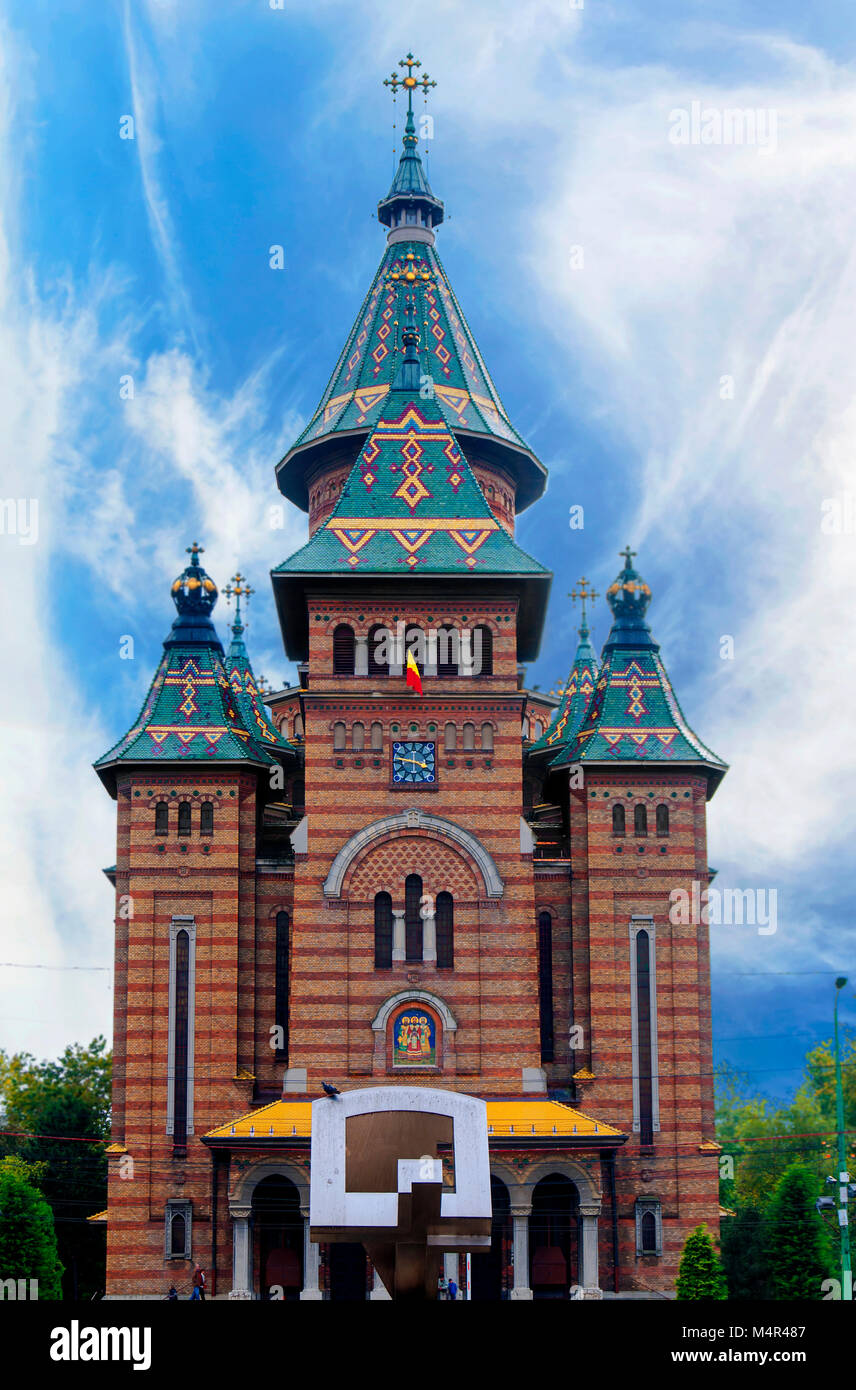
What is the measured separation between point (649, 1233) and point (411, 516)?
1859 cm

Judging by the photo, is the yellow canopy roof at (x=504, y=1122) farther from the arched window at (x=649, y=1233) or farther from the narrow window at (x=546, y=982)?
the narrow window at (x=546, y=982)

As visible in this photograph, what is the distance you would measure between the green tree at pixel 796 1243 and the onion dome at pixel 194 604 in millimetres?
20138

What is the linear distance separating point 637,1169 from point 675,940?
5599 millimetres

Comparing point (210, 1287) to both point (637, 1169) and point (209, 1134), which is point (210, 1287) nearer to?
point (209, 1134)

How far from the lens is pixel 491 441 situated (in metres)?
58.4

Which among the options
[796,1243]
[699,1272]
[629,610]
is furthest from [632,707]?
[699,1272]

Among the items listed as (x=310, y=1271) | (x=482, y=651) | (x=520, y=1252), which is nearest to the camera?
(x=520, y=1252)

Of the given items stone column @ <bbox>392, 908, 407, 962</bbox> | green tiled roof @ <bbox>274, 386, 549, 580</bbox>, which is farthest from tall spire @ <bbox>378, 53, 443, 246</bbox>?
stone column @ <bbox>392, 908, 407, 962</bbox>

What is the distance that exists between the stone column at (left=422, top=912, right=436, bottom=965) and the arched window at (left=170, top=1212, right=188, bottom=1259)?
8359mm

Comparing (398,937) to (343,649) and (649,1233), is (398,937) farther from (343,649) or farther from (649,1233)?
(649,1233)

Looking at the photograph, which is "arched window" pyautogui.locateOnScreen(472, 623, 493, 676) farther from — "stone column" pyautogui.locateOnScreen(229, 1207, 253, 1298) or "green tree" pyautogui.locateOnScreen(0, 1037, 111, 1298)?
"green tree" pyautogui.locateOnScreen(0, 1037, 111, 1298)

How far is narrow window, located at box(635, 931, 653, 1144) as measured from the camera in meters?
48.7

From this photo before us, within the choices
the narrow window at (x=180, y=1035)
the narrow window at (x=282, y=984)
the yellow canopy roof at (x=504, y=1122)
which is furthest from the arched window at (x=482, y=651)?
the yellow canopy roof at (x=504, y=1122)

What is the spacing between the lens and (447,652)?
165 feet
